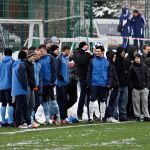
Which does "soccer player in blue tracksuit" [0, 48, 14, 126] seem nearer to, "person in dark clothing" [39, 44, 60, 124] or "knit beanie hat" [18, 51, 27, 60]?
"knit beanie hat" [18, 51, 27, 60]

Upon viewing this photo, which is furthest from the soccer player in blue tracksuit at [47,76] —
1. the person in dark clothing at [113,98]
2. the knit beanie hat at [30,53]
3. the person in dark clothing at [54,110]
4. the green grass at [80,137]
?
the person in dark clothing at [113,98]

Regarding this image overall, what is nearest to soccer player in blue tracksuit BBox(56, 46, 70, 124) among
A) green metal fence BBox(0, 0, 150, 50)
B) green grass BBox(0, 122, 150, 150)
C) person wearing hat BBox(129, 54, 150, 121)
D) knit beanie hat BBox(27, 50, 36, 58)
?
green grass BBox(0, 122, 150, 150)

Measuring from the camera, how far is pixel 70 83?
2241cm

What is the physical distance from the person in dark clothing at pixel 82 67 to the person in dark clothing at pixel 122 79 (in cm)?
76

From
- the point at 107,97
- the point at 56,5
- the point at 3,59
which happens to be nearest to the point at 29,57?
the point at 3,59

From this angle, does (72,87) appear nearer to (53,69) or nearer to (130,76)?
(53,69)

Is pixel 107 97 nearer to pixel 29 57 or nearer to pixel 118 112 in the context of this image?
pixel 118 112

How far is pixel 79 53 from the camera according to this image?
22.8 meters

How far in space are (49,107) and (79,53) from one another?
6.18ft

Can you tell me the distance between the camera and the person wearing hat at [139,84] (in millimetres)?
22828

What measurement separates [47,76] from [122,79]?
222cm

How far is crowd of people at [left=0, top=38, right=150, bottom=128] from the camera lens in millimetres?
20672

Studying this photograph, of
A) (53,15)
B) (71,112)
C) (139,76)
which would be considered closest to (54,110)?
(71,112)

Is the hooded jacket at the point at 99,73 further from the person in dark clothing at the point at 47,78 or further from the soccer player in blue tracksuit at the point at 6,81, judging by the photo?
the soccer player in blue tracksuit at the point at 6,81
